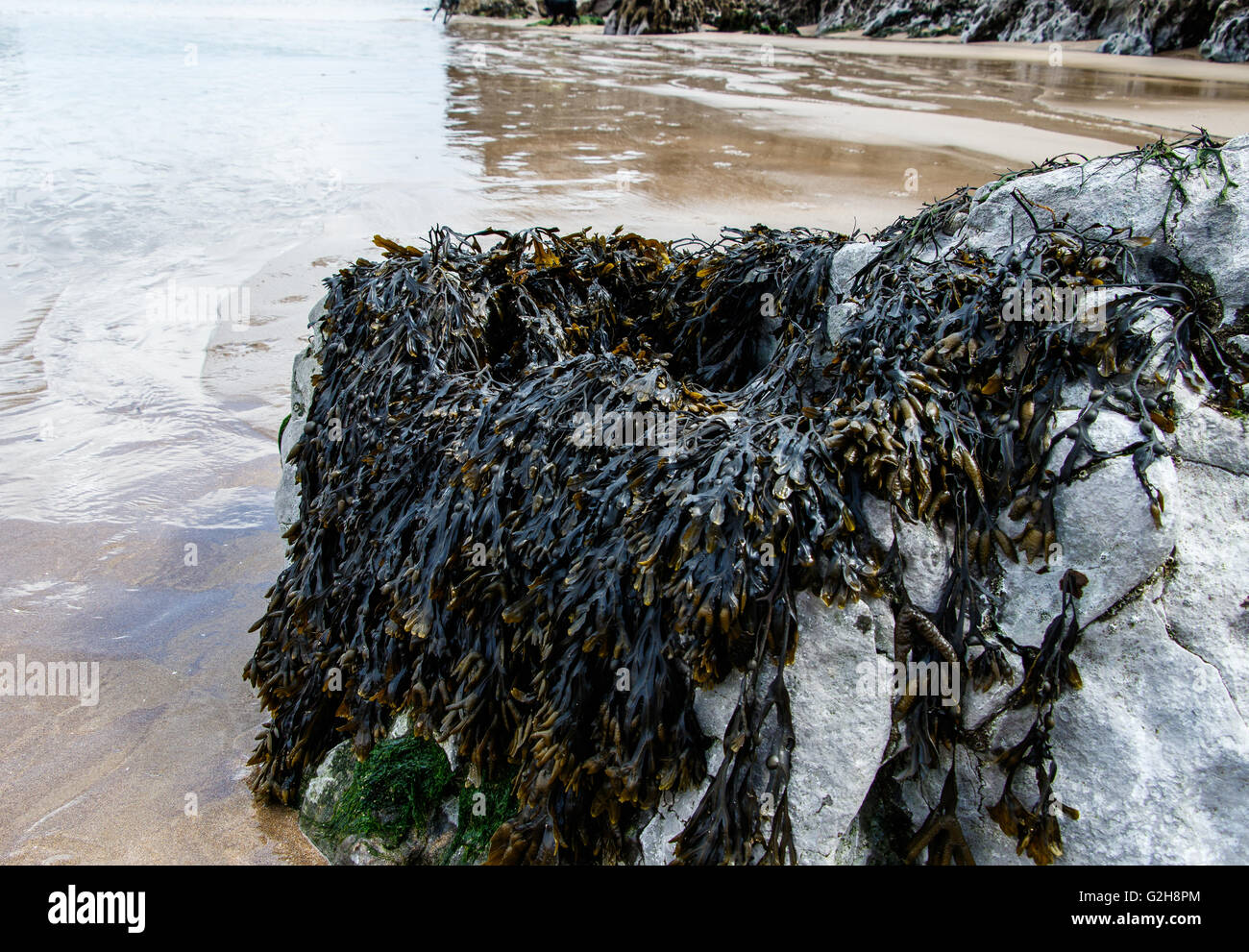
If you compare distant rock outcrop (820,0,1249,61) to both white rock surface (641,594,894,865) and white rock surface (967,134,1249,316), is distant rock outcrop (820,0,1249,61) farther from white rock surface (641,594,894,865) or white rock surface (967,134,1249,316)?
white rock surface (641,594,894,865)

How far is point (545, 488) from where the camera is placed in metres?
2.62

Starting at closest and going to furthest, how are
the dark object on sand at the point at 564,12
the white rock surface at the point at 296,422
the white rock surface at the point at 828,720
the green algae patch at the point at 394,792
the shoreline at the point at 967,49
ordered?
the white rock surface at the point at 828,720 → the green algae patch at the point at 394,792 → the white rock surface at the point at 296,422 → the shoreline at the point at 967,49 → the dark object on sand at the point at 564,12

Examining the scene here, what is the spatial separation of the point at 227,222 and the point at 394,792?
8400 mm

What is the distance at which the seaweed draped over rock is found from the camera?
7.16ft

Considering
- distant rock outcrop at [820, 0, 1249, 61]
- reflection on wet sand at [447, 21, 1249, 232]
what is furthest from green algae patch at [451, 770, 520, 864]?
distant rock outcrop at [820, 0, 1249, 61]

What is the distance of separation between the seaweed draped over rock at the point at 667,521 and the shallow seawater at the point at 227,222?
22.8 inches

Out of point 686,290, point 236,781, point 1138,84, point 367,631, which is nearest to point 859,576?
point 367,631

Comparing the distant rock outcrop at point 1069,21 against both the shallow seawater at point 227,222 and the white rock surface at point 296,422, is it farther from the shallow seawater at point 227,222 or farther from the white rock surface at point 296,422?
the white rock surface at point 296,422

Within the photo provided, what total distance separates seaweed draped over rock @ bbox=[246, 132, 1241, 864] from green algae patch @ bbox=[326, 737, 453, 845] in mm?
118

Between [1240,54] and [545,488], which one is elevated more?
[1240,54]

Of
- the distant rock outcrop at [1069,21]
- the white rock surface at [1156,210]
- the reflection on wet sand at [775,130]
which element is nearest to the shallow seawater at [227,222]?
the reflection on wet sand at [775,130]

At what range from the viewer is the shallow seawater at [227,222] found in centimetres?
326
